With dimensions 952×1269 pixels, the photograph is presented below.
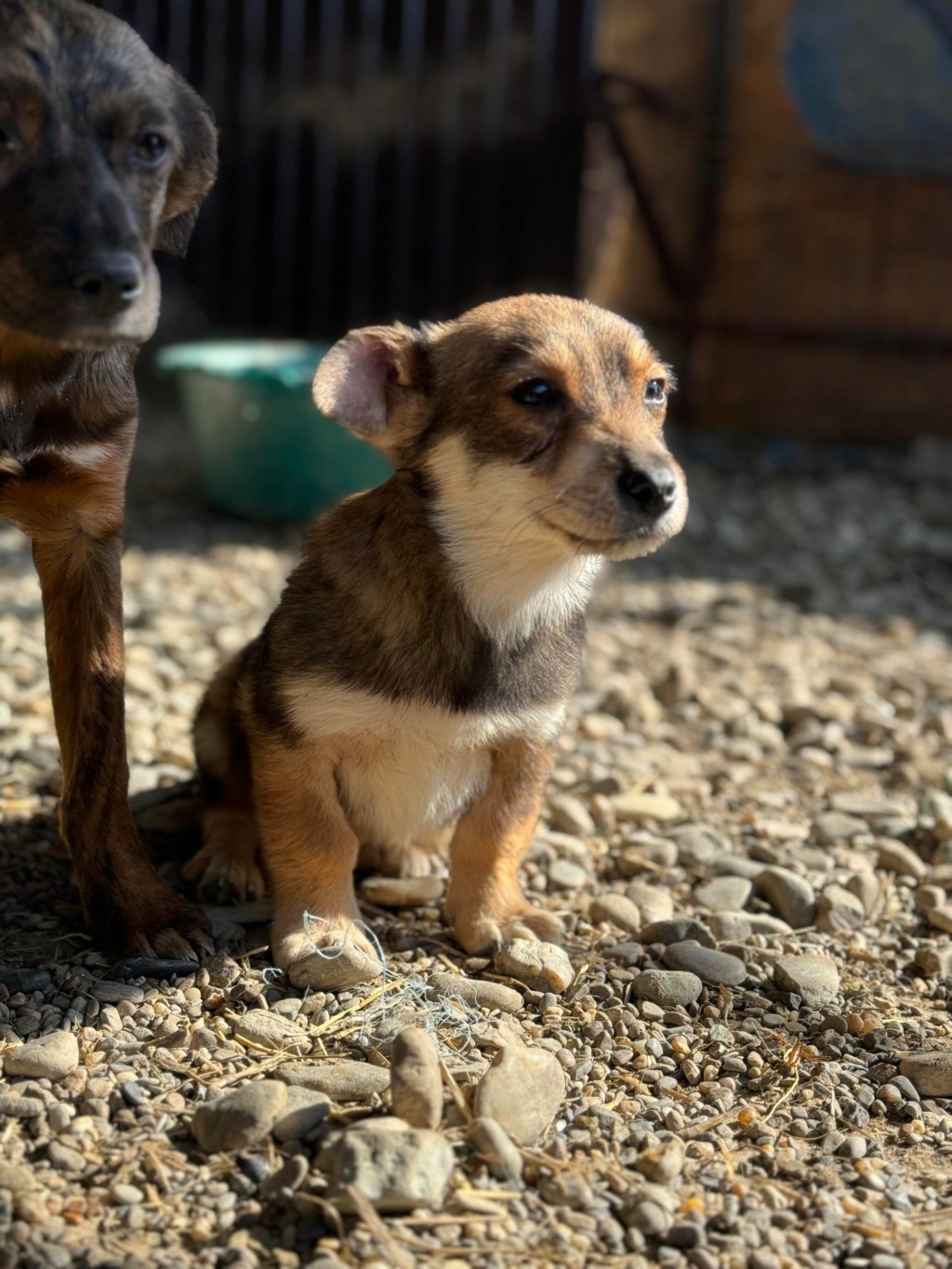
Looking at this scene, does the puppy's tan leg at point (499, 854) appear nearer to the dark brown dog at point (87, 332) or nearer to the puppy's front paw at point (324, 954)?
the puppy's front paw at point (324, 954)

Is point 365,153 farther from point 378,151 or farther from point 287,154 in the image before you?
point 287,154

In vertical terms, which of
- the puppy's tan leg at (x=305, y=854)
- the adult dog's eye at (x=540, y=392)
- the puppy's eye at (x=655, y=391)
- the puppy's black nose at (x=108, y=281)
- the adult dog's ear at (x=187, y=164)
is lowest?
the puppy's tan leg at (x=305, y=854)

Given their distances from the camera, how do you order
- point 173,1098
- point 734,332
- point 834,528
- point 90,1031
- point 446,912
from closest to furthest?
point 173,1098, point 90,1031, point 446,912, point 834,528, point 734,332

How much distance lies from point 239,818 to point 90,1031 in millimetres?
1025

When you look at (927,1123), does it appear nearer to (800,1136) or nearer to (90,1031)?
(800,1136)

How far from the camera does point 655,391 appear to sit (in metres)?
3.82

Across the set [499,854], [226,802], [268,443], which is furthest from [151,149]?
[268,443]

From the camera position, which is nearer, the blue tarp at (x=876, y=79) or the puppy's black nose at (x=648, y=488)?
the puppy's black nose at (x=648, y=488)

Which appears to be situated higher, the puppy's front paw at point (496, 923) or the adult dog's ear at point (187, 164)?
the adult dog's ear at point (187, 164)

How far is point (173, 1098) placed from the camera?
3123 millimetres

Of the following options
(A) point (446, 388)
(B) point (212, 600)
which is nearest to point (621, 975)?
(A) point (446, 388)

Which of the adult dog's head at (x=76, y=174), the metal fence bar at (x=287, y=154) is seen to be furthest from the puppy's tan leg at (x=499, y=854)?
the metal fence bar at (x=287, y=154)

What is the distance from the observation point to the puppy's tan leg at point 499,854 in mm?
3891

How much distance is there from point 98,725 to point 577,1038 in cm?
149
